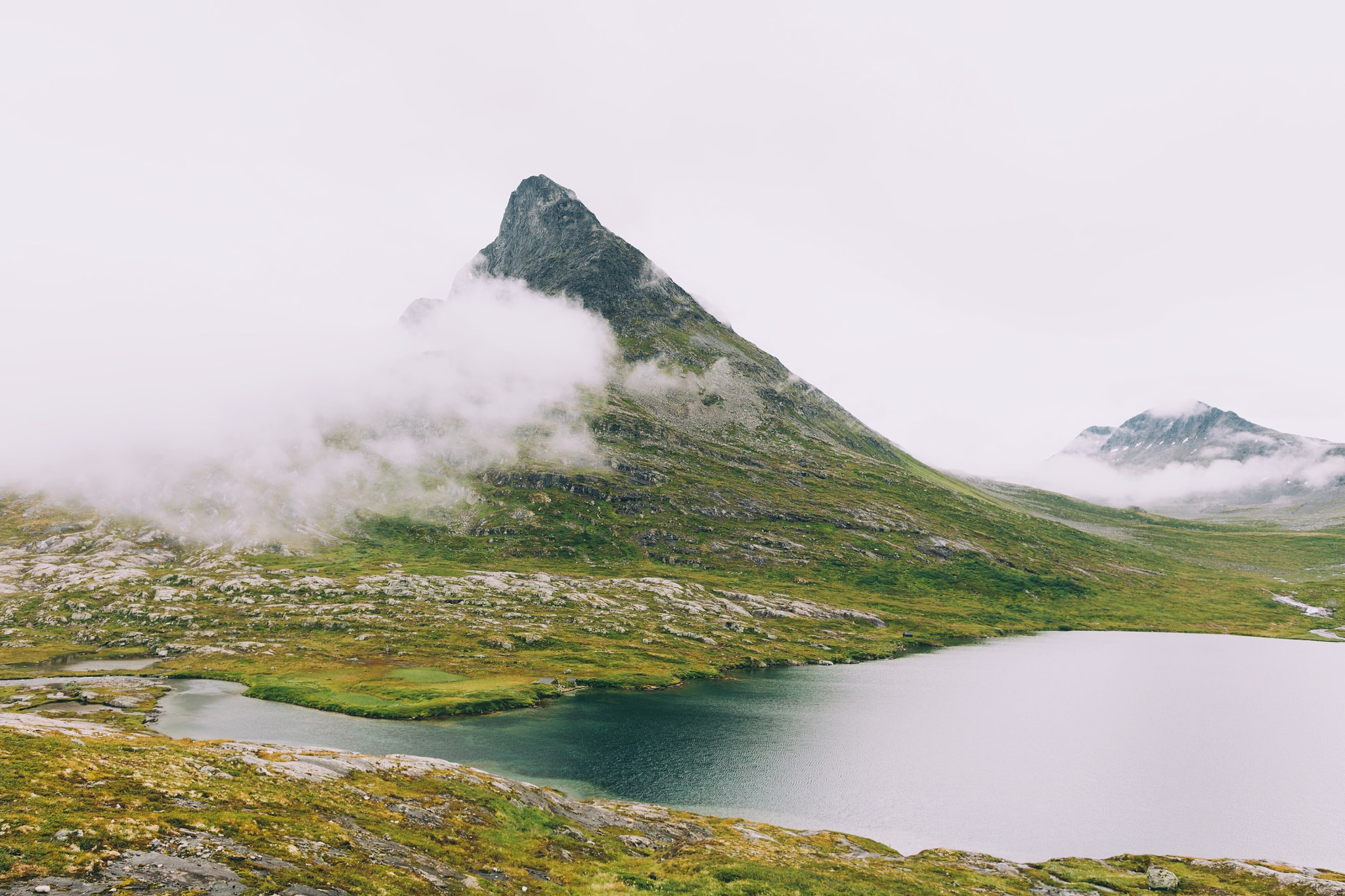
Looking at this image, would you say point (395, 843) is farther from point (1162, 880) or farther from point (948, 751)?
point (948, 751)

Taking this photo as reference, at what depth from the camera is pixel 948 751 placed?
82438mm

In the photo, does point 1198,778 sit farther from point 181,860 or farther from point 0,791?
point 0,791

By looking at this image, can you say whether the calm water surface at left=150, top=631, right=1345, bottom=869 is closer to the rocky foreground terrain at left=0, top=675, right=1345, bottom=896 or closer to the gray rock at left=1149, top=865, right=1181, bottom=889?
the gray rock at left=1149, top=865, right=1181, bottom=889

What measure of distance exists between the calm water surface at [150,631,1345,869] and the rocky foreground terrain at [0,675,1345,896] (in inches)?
493

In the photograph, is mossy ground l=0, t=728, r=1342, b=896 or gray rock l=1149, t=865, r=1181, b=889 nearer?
mossy ground l=0, t=728, r=1342, b=896

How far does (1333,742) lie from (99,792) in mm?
139982

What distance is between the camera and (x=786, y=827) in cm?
5819

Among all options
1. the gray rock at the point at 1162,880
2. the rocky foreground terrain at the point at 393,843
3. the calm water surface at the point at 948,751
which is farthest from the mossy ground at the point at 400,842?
the calm water surface at the point at 948,751

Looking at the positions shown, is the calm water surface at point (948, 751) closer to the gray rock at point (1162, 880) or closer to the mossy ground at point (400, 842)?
the gray rock at point (1162, 880)

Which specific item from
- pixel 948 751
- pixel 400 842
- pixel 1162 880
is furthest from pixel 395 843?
pixel 948 751

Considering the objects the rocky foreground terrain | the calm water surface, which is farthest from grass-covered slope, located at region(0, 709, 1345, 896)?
the calm water surface

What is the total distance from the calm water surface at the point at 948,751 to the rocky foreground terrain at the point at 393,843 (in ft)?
41.1

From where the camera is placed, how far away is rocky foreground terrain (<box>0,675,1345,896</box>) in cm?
2212

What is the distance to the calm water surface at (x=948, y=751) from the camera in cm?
6047
